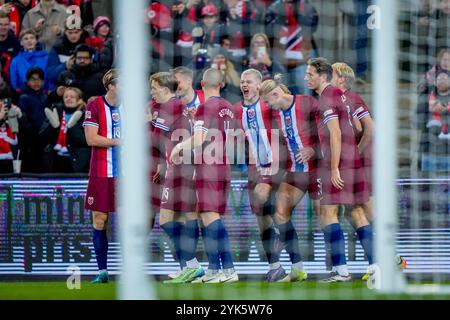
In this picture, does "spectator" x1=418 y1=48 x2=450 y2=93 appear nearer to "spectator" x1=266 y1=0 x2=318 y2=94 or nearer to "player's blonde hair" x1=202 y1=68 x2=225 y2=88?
"spectator" x1=266 y1=0 x2=318 y2=94

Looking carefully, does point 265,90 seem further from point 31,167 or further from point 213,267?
point 31,167

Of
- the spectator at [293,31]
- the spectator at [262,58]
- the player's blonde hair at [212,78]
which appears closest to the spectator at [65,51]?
the player's blonde hair at [212,78]

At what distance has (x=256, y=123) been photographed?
691cm

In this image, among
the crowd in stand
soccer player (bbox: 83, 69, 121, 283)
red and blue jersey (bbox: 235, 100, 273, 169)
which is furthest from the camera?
soccer player (bbox: 83, 69, 121, 283)

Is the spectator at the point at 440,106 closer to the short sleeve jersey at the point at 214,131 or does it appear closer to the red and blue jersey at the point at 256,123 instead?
the red and blue jersey at the point at 256,123

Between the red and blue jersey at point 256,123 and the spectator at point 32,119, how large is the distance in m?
1.54

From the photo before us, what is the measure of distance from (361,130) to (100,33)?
A: 1797 mm

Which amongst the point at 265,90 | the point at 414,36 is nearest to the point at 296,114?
the point at 265,90

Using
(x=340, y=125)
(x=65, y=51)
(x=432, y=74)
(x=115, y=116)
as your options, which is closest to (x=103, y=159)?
(x=115, y=116)

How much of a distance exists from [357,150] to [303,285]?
892 mm

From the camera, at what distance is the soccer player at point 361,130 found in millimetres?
6742

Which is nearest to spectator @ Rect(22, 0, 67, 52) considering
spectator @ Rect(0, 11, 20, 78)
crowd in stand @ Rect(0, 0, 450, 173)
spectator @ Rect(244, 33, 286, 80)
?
crowd in stand @ Rect(0, 0, 450, 173)

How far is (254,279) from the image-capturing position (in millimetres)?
7199

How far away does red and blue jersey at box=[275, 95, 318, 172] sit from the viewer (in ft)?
22.5
